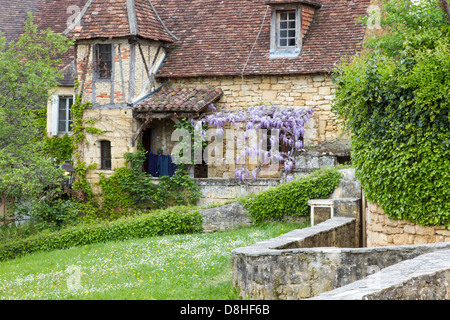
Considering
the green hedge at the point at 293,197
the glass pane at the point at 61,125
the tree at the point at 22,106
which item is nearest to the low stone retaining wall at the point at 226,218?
the green hedge at the point at 293,197

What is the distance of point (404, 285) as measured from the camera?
18.3 feet

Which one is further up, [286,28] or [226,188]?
[286,28]

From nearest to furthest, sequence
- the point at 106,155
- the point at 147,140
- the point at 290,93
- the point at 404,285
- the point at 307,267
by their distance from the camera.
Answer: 1. the point at 404,285
2. the point at 307,267
3. the point at 290,93
4. the point at 106,155
5. the point at 147,140

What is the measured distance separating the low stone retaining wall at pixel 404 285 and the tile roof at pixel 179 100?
12956 millimetres

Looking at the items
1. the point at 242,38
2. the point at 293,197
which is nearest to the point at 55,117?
the point at 242,38

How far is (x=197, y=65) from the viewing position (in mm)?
19891

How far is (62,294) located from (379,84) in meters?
5.71

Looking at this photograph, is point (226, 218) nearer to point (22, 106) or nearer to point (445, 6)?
point (22, 106)

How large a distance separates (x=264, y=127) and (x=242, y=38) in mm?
3066

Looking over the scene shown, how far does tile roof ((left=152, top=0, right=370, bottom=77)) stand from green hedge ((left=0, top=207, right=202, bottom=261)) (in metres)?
5.02

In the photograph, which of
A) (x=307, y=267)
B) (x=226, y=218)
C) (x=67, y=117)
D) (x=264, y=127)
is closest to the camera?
(x=307, y=267)

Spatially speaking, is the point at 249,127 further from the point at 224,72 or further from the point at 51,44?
the point at 51,44

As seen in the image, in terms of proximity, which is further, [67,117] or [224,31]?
[67,117]

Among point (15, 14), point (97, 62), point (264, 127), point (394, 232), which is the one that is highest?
point (15, 14)
